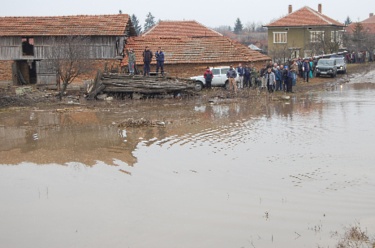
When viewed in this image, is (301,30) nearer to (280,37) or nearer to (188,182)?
(280,37)

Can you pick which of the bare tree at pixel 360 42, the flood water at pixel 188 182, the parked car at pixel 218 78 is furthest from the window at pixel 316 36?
the flood water at pixel 188 182

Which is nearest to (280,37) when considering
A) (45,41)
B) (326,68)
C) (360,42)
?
(360,42)

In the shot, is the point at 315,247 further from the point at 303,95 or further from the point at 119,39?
the point at 119,39

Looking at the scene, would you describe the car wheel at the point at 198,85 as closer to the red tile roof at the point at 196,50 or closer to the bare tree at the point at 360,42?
the red tile roof at the point at 196,50

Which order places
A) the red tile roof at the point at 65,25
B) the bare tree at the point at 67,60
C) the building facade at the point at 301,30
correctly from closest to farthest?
the bare tree at the point at 67,60
the red tile roof at the point at 65,25
the building facade at the point at 301,30

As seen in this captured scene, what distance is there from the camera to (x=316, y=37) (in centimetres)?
5866

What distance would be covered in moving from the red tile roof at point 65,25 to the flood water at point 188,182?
1383cm

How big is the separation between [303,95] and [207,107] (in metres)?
6.91

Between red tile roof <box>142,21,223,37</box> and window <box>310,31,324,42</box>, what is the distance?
15.2 metres

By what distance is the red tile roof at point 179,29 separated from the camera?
44.9 meters

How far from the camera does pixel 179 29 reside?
150ft

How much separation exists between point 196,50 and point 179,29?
41.3 ft

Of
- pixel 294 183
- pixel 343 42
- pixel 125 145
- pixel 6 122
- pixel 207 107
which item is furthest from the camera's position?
pixel 343 42

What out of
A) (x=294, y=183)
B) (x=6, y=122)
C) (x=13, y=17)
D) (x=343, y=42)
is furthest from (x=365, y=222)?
(x=343, y=42)
